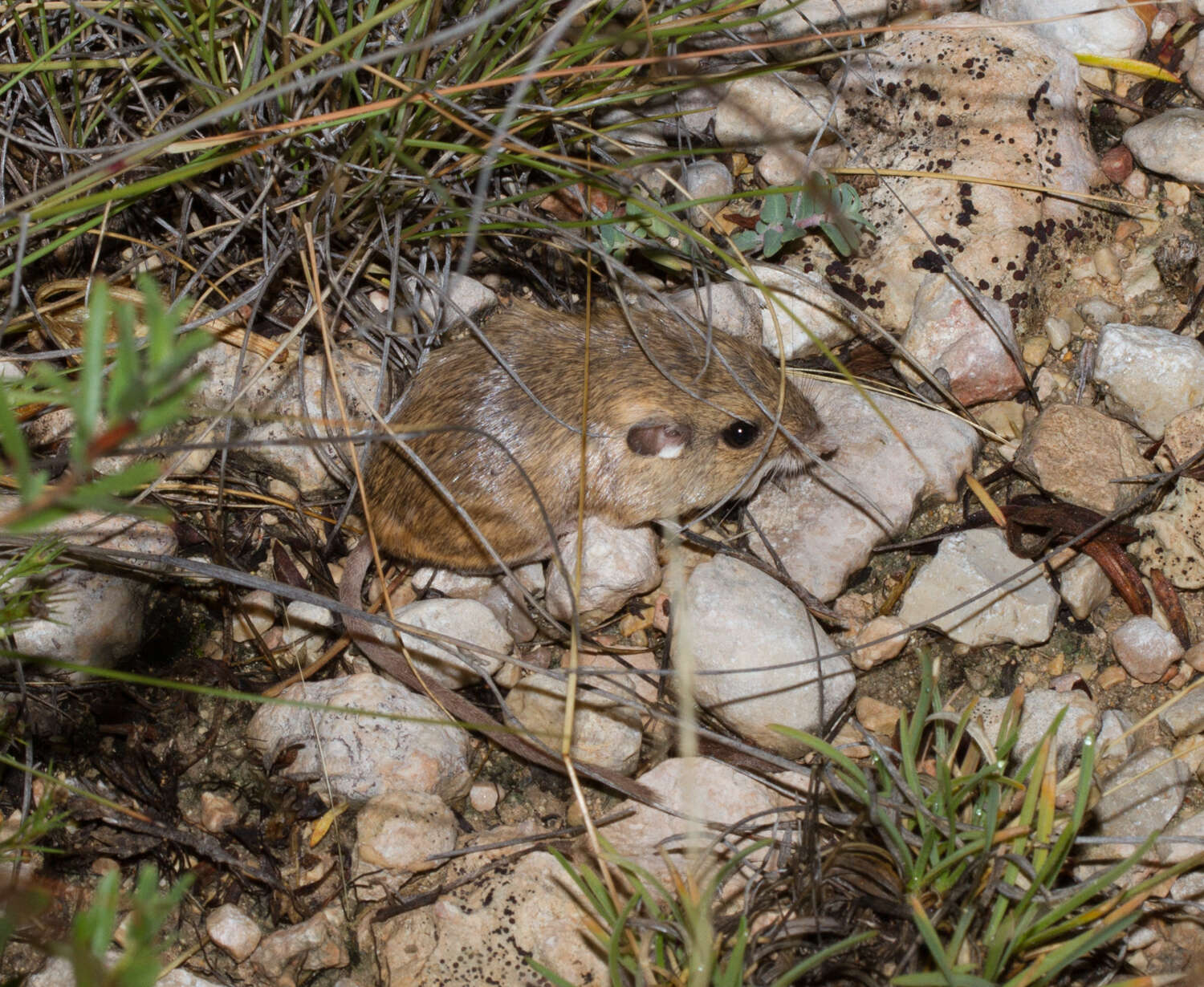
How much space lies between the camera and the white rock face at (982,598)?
3.24 metres

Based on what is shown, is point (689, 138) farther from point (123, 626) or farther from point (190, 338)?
point (190, 338)

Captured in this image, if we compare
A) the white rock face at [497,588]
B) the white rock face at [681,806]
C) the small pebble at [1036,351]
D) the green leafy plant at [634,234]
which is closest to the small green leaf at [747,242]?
the green leafy plant at [634,234]

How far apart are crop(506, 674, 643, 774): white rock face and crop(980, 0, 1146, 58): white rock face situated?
2852 millimetres

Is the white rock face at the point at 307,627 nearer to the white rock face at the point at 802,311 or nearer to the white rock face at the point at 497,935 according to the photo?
the white rock face at the point at 497,935

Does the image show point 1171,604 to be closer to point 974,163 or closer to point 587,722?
point 974,163

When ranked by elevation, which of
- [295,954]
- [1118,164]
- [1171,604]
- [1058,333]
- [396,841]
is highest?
[1118,164]

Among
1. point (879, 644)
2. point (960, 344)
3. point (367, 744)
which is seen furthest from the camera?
point (960, 344)

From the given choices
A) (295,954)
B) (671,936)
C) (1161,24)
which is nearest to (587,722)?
(671,936)

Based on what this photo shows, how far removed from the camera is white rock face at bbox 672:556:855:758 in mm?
3047

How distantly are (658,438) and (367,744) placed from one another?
1301 mm

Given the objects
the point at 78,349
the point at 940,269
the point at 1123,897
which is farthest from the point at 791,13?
the point at 1123,897

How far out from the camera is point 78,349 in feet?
10.3

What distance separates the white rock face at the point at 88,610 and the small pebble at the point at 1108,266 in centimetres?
331

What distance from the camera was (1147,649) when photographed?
3.16 m
